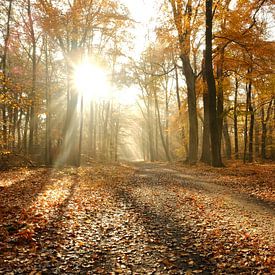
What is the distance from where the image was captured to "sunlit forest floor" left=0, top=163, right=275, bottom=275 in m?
4.69

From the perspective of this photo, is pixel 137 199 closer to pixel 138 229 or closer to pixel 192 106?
pixel 138 229

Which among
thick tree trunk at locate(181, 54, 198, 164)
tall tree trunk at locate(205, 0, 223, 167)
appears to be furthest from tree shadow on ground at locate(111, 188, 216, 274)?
thick tree trunk at locate(181, 54, 198, 164)

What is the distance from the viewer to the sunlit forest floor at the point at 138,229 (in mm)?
4691

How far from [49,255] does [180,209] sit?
13.3 feet

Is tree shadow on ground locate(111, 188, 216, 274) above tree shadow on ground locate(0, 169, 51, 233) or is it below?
below

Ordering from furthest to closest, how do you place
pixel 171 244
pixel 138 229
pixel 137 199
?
pixel 137 199 → pixel 138 229 → pixel 171 244

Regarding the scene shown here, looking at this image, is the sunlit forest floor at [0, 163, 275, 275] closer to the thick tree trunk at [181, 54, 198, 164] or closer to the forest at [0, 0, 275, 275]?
the forest at [0, 0, 275, 275]

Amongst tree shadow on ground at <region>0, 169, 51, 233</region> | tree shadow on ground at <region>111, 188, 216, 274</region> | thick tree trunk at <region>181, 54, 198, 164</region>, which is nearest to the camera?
tree shadow on ground at <region>111, 188, 216, 274</region>

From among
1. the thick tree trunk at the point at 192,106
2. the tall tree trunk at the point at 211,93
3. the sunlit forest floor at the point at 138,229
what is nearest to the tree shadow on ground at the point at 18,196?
the sunlit forest floor at the point at 138,229

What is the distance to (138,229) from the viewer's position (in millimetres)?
6441

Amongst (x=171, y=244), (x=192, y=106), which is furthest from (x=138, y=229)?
(x=192, y=106)

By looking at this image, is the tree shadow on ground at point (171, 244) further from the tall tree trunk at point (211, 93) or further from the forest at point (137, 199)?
the tall tree trunk at point (211, 93)

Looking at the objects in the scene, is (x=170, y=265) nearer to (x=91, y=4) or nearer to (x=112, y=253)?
(x=112, y=253)

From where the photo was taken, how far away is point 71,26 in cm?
1650
